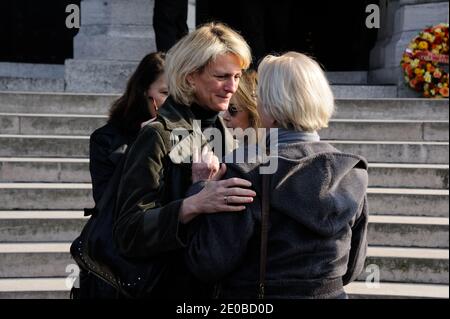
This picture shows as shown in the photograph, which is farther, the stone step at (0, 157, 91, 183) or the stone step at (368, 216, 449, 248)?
the stone step at (0, 157, 91, 183)

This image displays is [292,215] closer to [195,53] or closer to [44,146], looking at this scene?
[195,53]

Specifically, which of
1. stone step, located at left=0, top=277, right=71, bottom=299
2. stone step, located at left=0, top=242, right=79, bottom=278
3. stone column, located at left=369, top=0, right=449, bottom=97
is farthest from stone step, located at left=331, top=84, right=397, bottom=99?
stone step, located at left=0, top=277, right=71, bottom=299

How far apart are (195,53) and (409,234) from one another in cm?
361

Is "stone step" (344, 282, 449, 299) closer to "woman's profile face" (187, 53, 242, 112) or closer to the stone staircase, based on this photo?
the stone staircase

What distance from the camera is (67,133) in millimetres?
7453

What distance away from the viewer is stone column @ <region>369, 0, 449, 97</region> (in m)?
9.56

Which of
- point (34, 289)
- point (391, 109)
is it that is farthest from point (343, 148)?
point (34, 289)

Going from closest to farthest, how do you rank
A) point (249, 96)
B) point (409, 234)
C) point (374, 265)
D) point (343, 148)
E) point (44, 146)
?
point (249, 96)
point (374, 265)
point (409, 234)
point (44, 146)
point (343, 148)

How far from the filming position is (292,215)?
2.33 meters

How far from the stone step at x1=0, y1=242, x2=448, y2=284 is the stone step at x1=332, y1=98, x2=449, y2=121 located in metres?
2.77

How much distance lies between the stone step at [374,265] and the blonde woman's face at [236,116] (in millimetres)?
1931

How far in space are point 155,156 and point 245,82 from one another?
1324 millimetres
